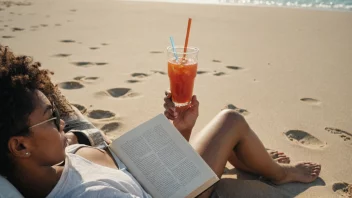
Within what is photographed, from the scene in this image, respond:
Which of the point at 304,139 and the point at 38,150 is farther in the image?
the point at 304,139

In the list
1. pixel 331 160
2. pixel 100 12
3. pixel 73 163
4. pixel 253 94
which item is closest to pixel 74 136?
pixel 73 163

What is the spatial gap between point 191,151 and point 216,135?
0.31 metres

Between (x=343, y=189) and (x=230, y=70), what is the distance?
2211 millimetres

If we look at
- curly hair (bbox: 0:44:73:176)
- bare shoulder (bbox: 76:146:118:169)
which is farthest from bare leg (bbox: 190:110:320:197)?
curly hair (bbox: 0:44:73:176)

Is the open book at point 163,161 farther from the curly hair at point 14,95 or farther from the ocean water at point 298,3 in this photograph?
the ocean water at point 298,3

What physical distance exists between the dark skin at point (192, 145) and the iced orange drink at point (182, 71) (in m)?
0.12

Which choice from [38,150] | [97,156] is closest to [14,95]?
[38,150]

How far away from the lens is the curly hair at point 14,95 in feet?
4.07

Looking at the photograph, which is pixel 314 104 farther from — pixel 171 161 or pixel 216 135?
pixel 171 161

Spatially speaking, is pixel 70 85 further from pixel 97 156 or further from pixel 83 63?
pixel 97 156

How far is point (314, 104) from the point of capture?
3.34 meters

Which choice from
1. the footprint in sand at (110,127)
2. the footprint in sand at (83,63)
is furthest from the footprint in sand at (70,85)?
the footprint in sand at (110,127)

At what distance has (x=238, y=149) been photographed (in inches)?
85.8

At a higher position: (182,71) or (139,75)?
(182,71)
